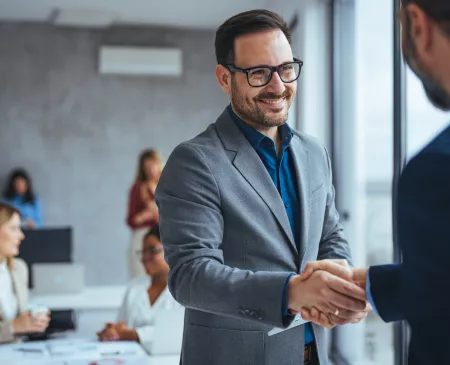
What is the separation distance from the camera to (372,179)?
5.25 meters

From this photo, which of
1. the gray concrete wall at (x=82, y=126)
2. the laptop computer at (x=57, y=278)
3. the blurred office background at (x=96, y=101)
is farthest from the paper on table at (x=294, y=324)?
the gray concrete wall at (x=82, y=126)

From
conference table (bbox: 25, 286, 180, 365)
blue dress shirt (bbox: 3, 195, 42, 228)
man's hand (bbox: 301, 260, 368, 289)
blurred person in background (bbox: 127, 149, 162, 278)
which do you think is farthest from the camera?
blue dress shirt (bbox: 3, 195, 42, 228)

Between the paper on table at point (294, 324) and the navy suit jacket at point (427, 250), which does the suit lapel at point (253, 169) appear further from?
the navy suit jacket at point (427, 250)

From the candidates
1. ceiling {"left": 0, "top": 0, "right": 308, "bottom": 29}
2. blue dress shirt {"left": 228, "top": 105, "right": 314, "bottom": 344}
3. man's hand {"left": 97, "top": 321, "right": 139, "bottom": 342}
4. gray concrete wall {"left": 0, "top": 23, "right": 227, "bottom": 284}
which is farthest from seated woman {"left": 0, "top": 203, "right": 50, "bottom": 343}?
gray concrete wall {"left": 0, "top": 23, "right": 227, "bottom": 284}

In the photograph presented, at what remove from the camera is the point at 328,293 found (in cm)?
146

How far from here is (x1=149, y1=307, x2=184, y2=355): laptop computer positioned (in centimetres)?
283

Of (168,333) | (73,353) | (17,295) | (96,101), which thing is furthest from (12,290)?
(96,101)

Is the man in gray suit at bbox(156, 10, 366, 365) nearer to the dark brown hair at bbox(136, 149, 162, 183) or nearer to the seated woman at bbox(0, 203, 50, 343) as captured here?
the seated woman at bbox(0, 203, 50, 343)

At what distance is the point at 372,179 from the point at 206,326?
12.7 feet

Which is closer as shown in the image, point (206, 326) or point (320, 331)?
point (206, 326)

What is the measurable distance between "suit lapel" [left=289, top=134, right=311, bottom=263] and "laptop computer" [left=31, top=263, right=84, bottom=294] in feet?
10.1

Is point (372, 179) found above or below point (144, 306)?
above

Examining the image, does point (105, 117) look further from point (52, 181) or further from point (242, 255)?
point (242, 255)

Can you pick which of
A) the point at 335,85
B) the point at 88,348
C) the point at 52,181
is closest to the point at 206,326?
the point at 88,348
